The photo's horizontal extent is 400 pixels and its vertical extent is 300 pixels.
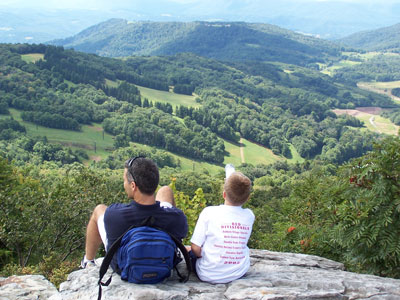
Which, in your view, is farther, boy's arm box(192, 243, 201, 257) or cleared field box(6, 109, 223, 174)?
cleared field box(6, 109, 223, 174)

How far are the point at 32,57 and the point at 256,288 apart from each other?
19209 cm

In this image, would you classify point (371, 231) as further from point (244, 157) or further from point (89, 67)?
point (89, 67)

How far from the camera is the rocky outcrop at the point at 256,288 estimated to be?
19.0ft

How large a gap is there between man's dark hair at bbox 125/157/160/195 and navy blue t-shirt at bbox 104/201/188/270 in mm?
325

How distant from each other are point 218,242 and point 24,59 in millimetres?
185511

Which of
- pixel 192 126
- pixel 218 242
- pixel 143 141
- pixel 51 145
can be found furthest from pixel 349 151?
pixel 218 242

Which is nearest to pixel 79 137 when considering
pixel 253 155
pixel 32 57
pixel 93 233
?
pixel 253 155

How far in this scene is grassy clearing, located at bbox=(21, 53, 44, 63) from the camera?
553 ft

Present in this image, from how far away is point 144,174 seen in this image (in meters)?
5.86

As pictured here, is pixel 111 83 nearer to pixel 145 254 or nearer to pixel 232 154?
pixel 232 154

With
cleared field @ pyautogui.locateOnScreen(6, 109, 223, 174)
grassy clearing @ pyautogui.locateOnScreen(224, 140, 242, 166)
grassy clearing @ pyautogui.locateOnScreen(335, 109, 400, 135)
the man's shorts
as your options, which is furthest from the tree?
grassy clearing @ pyautogui.locateOnScreen(335, 109, 400, 135)

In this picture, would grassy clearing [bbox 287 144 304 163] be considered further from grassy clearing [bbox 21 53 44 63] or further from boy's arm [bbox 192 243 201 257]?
boy's arm [bbox 192 243 201 257]

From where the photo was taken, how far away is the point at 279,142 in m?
137

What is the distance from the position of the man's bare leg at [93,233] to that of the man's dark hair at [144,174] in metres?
1.25
